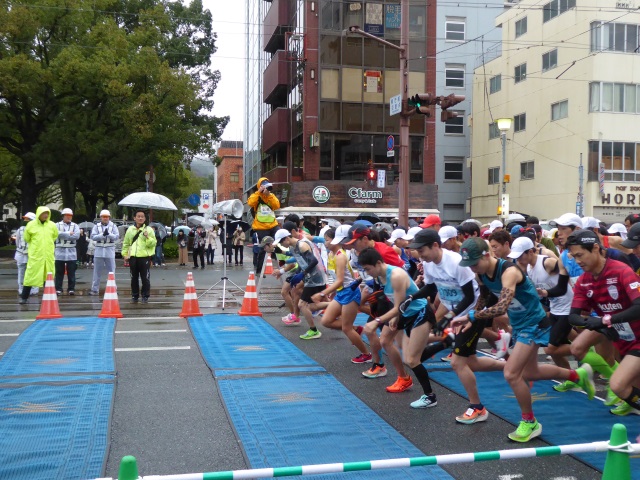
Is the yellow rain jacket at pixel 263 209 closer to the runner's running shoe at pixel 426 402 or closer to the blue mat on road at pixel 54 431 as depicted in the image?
the blue mat on road at pixel 54 431

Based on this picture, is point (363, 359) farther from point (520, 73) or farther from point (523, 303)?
point (520, 73)

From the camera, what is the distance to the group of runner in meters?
5.56

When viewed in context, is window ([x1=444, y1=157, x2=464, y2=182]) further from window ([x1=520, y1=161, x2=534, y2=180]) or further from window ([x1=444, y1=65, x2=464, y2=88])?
window ([x1=520, y1=161, x2=534, y2=180])

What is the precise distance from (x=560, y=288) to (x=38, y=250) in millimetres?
11275

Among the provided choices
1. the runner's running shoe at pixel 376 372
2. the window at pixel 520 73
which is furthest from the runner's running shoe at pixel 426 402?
the window at pixel 520 73

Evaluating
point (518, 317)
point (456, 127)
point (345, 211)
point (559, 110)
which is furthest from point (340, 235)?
point (456, 127)

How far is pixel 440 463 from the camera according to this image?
3.44 m

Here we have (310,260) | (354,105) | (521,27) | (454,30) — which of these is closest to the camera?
(310,260)

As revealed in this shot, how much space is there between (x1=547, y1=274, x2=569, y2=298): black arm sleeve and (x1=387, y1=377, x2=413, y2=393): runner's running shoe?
1.83 meters

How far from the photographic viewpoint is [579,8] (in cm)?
3428

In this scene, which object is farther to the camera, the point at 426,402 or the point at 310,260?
the point at 310,260

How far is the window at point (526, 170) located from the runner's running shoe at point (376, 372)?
3361 cm

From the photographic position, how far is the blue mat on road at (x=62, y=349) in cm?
823

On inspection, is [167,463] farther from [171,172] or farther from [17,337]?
[171,172]
